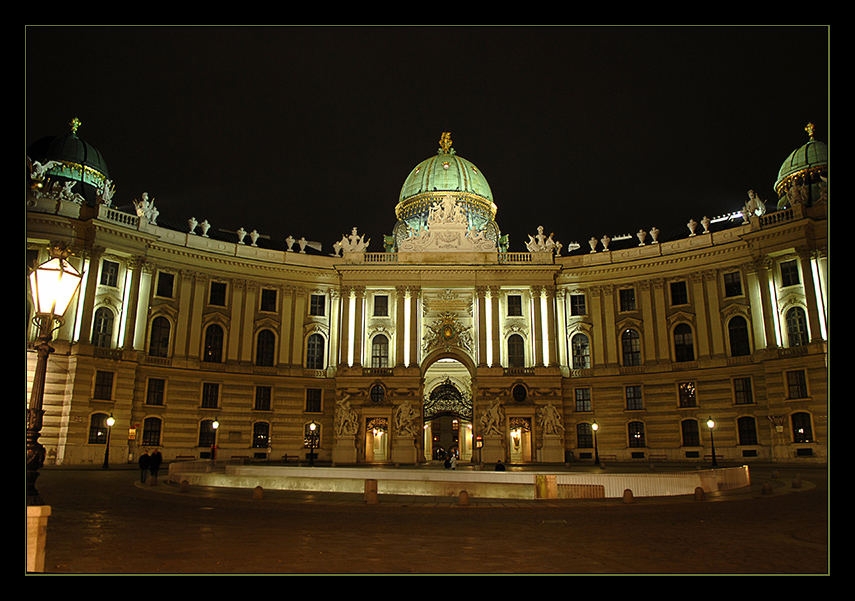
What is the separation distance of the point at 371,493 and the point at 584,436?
37.0 meters

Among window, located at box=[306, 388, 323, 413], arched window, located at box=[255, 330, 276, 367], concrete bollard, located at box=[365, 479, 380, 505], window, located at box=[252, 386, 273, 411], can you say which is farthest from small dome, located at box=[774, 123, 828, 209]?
concrete bollard, located at box=[365, 479, 380, 505]

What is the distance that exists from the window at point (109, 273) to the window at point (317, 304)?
51.6ft

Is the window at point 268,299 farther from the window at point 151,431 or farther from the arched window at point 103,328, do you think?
the window at point 151,431

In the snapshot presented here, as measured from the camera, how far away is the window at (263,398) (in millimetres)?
51153

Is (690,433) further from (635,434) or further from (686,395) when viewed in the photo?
(635,434)

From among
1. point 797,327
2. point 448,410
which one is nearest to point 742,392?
point 797,327

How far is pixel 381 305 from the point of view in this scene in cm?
5438

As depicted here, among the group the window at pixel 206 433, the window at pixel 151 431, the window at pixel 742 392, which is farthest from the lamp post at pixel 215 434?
the window at pixel 742 392

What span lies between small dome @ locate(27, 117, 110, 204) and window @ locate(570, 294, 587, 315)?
4244 cm

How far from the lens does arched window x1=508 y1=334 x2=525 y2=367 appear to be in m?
52.5

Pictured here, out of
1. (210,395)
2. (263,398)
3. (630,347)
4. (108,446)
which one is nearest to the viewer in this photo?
(108,446)

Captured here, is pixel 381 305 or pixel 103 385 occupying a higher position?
pixel 381 305

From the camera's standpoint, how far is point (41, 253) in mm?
42312

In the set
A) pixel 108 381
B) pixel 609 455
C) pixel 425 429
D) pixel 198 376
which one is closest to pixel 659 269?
pixel 609 455
